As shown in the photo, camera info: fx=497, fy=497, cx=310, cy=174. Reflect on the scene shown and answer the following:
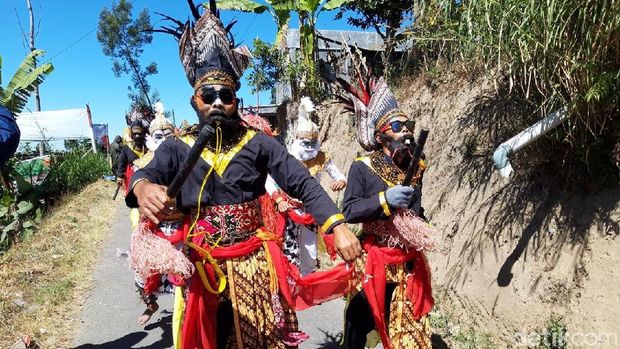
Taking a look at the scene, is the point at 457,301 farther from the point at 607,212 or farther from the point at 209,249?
the point at 209,249

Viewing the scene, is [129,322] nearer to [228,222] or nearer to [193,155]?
[228,222]

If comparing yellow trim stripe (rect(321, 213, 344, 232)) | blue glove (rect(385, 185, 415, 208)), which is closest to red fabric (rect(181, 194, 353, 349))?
yellow trim stripe (rect(321, 213, 344, 232))

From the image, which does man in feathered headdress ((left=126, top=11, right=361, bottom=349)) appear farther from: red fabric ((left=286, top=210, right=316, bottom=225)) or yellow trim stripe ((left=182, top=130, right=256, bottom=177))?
red fabric ((left=286, top=210, right=316, bottom=225))

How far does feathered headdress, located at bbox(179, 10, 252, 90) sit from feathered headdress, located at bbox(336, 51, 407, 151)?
1.01 metres

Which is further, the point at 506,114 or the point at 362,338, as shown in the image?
the point at 506,114

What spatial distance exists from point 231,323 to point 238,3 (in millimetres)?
10068

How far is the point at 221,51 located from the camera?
311 cm

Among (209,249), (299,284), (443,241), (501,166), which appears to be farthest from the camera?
(443,241)

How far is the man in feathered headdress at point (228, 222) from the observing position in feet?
9.37

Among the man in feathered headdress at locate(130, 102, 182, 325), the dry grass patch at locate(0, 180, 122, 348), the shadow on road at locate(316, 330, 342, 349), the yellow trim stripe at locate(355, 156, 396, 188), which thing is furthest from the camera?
the dry grass patch at locate(0, 180, 122, 348)

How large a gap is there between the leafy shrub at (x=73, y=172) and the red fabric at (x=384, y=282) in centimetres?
1109

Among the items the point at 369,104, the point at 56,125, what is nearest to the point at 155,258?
the point at 369,104

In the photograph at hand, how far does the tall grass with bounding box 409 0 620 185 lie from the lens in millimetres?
3115

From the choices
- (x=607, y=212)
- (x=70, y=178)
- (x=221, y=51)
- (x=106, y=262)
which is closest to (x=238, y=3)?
(x=106, y=262)
